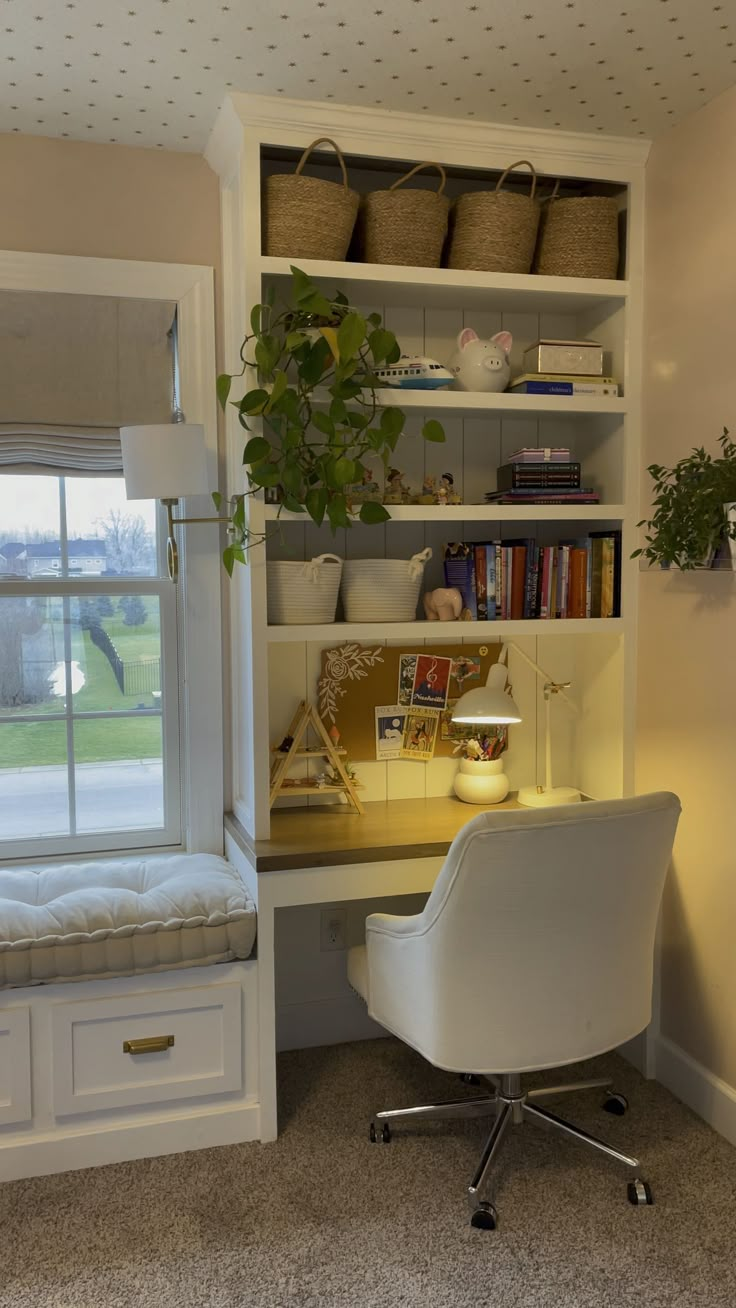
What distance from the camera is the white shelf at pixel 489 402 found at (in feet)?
7.96

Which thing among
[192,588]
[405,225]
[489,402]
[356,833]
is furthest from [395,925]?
[405,225]

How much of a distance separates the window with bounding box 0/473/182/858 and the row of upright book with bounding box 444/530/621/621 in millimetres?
813

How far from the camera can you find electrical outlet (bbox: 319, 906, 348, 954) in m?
2.84

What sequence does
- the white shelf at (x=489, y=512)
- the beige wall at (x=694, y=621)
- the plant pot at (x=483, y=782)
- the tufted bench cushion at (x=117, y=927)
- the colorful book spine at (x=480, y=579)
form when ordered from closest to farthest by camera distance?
the tufted bench cushion at (x=117, y=927) → the beige wall at (x=694, y=621) → the white shelf at (x=489, y=512) → the colorful book spine at (x=480, y=579) → the plant pot at (x=483, y=782)

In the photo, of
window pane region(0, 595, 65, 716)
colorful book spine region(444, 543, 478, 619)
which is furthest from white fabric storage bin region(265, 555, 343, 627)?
window pane region(0, 595, 65, 716)

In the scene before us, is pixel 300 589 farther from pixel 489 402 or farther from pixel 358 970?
pixel 358 970

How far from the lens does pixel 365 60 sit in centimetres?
211

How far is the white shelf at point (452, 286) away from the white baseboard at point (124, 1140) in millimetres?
1981

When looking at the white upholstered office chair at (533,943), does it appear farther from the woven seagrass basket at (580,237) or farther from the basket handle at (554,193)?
the basket handle at (554,193)

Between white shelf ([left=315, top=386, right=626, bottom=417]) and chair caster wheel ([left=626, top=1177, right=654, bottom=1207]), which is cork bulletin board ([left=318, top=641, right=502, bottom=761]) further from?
chair caster wheel ([left=626, top=1177, right=654, bottom=1207])

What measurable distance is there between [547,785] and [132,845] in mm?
1160

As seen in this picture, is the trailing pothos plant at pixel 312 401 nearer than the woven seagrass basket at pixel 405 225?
Yes

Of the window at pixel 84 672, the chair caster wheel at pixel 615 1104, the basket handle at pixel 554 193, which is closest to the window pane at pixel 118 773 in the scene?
the window at pixel 84 672

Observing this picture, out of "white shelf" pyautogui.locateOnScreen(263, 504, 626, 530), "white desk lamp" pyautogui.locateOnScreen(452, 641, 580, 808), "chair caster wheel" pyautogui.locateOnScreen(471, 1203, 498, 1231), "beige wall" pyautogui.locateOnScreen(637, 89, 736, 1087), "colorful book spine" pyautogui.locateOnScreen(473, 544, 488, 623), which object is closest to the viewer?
"chair caster wheel" pyautogui.locateOnScreen(471, 1203, 498, 1231)
